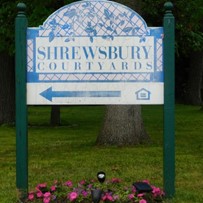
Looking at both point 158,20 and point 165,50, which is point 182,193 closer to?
point 165,50

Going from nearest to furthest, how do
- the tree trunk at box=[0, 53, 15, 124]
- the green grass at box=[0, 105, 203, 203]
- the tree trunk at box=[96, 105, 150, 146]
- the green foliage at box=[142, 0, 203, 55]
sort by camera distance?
the green grass at box=[0, 105, 203, 203] < the tree trunk at box=[96, 105, 150, 146] < the green foliage at box=[142, 0, 203, 55] < the tree trunk at box=[0, 53, 15, 124]

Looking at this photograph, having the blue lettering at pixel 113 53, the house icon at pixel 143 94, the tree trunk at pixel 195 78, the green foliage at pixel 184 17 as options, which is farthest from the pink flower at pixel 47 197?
the tree trunk at pixel 195 78

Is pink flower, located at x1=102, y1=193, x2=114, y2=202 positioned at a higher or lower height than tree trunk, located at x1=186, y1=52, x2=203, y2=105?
lower

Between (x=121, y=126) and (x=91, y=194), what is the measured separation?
6.63 meters

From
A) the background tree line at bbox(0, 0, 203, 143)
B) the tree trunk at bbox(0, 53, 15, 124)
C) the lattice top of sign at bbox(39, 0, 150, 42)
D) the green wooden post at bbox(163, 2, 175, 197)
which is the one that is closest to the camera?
the green wooden post at bbox(163, 2, 175, 197)

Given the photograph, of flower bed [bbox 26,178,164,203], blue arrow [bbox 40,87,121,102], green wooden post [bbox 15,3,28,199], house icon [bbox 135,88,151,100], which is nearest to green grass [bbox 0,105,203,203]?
flower bed [bbox 26,178,164,203]

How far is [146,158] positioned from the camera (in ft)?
35.1

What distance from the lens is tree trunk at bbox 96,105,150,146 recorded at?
12.5m

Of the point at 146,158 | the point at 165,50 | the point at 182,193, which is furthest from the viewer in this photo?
the point at 146,158

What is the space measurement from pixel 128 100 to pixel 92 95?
0.41 m

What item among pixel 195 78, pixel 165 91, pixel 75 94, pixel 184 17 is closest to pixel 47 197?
pixel 75 94

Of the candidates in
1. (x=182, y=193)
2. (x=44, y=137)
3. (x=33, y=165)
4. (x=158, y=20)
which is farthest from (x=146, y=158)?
(x=158, y=20)

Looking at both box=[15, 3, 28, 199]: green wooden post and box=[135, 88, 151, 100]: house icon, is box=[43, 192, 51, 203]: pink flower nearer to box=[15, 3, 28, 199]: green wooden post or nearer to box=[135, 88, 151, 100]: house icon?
box=[15, 3, 28, 199]: green wooden post

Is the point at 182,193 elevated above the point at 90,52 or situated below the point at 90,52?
below
